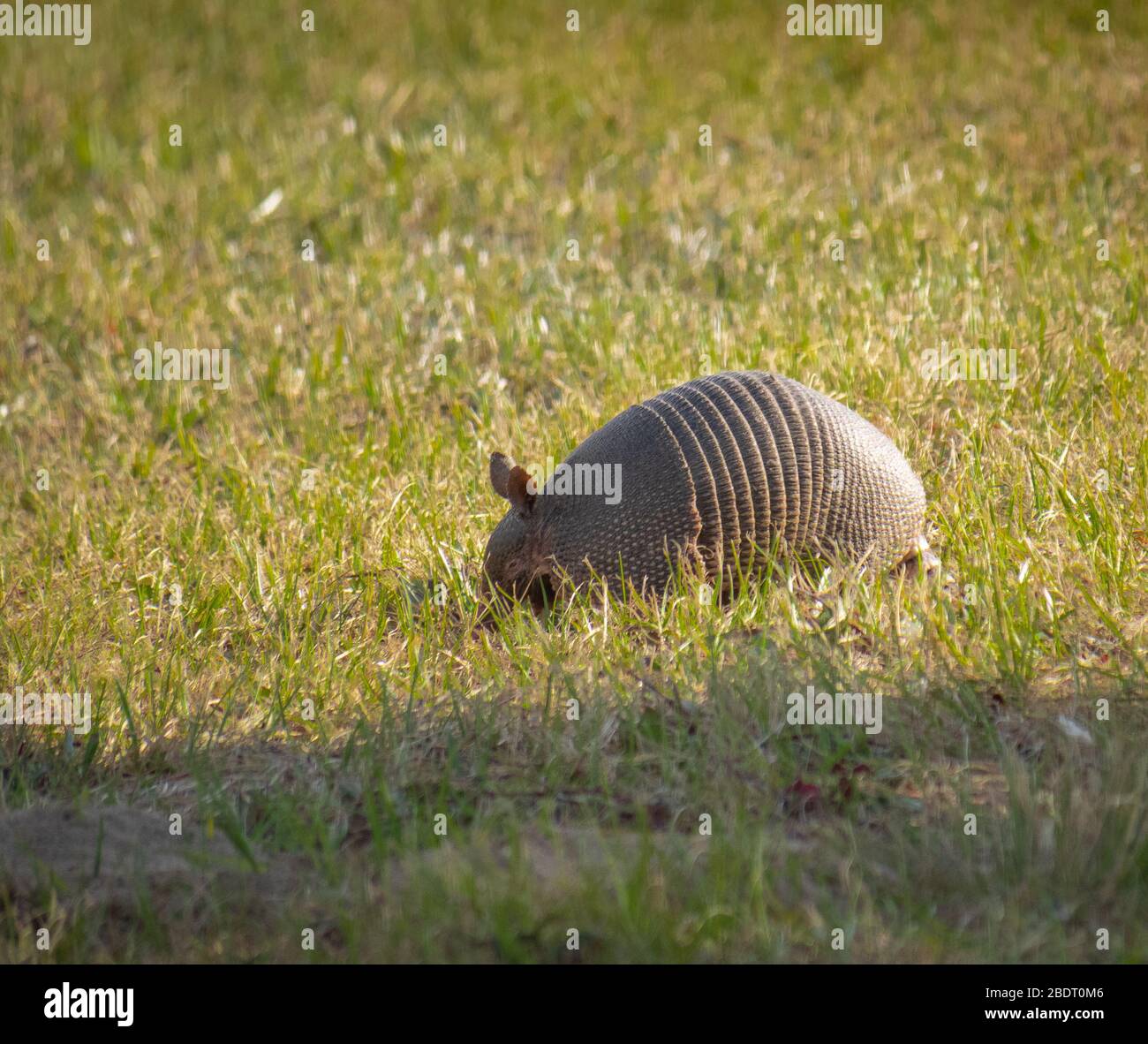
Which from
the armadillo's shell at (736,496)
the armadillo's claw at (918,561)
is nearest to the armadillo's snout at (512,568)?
the armadillo's shell at (736,496)

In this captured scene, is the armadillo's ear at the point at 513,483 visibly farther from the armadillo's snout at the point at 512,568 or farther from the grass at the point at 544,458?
the grass at the point at 544,458

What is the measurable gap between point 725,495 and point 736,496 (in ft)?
0.12

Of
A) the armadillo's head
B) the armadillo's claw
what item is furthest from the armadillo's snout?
the armadillo's claw

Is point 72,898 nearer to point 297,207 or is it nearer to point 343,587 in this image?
point 343,587

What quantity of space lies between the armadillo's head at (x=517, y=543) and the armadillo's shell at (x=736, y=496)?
73 millimetres

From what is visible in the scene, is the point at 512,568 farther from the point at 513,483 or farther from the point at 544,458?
the point at 544,458

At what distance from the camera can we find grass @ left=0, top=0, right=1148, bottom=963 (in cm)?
275

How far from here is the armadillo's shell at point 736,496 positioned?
4055mm

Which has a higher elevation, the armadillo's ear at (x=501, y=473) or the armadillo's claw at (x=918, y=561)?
the armadillo's ear at (x=501, y=473)

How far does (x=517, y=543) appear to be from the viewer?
4.31 metres

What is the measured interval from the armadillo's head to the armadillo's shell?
7 centimetres

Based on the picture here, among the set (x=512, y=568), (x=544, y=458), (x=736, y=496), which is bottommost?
(x=512, y=568)

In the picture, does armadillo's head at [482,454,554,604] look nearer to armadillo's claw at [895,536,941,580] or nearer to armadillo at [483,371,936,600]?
armadillo at [483,371,936,600]

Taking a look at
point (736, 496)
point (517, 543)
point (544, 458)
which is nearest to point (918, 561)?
point (736, 496)
